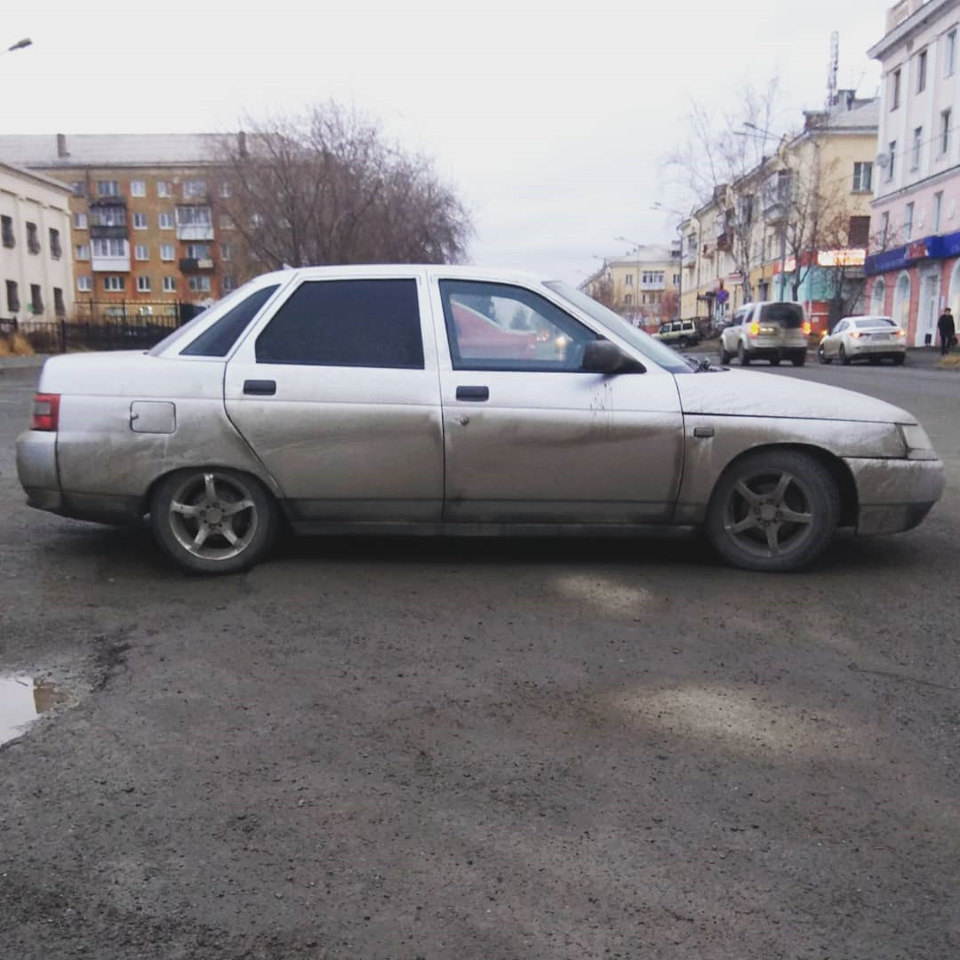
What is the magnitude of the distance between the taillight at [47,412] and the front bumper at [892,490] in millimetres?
4119

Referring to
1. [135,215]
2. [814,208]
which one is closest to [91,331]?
[814,208]

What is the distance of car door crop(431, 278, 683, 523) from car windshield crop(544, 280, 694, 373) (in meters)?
0.18

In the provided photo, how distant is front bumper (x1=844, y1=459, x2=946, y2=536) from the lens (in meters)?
5.04

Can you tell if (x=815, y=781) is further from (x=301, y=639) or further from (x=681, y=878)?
(x=301, y=639)

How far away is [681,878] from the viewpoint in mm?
2383

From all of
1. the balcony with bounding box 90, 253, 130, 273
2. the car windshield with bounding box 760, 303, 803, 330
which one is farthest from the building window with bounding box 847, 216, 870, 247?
the balcony with bounding box 90, 253, 130, 273

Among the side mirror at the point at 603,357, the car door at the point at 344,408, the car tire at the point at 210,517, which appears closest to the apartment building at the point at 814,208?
the side mirror at the point at 603,357

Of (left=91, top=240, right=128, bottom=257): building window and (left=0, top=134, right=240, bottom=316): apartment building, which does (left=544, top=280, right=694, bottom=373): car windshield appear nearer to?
(left=0, top=134, right=240, bottom=316): apartment building

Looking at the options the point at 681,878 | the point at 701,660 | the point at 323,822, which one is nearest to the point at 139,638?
the point at 323,822

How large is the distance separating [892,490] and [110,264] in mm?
88091

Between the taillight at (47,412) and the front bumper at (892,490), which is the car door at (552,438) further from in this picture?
the taillight at (47,412)

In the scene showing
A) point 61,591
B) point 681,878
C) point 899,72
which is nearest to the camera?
point 681,878

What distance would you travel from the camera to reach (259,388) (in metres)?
5.05

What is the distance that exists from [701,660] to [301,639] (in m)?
1.66
